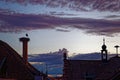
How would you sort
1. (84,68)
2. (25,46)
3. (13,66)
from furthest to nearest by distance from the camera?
(84,68) < (25,46) < (13,66)

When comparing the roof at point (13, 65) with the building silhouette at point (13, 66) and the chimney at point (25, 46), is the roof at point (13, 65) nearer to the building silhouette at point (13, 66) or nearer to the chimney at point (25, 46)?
the building silhouette at point (13, 66)

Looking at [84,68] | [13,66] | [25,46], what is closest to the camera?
[13,66]

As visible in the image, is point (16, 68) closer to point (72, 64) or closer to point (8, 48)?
point (8, 48)

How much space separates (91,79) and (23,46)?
71.8 ft

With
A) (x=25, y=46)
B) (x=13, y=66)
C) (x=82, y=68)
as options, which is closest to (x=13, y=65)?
(x=13, y=66)

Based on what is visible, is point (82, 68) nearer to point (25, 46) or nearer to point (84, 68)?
point (84, 68)

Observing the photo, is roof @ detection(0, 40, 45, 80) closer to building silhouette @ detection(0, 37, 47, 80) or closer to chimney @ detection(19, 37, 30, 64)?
building silhouette @ detection(0, 37, 47, 80)

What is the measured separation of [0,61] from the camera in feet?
157

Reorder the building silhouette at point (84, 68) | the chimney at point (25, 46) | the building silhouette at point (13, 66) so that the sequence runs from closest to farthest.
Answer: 1. the building silhouette at point (13, 66)
2. the chimney at point (25, 46)
3. the building silhouette at point (84, 68)

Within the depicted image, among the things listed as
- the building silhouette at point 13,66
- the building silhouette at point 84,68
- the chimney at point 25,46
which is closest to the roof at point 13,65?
the building silhouette at point 13,66

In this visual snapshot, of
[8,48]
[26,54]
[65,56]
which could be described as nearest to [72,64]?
[65,56]

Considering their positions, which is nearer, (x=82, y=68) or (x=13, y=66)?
(x=13, y=66)

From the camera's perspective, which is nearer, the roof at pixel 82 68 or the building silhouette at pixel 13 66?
the building silhouette at pixel 13 66

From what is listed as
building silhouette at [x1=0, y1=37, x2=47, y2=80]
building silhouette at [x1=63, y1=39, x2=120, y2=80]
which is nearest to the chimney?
building silhouette at [x1=0, y1=37, x2=47, y2=80]
